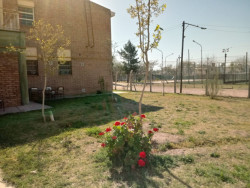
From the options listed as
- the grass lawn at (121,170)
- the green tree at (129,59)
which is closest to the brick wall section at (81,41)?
the grass lawn at (121,170)

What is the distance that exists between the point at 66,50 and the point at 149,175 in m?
12.8

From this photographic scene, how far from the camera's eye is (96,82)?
15875 mm

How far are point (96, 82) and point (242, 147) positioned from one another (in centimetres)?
1325

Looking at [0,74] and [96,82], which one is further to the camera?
[96,82]

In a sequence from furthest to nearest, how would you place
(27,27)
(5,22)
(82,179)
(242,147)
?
(27,27), (5,22), (242,147), (82,179)

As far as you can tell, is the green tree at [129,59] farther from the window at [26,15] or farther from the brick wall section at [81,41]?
the window at [26,15]

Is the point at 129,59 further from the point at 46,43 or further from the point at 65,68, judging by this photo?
the point at 46,43

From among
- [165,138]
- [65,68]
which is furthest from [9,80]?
[165,138]

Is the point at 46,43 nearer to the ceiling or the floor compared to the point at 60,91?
nearer to the ceiling

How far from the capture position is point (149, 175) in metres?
2.92

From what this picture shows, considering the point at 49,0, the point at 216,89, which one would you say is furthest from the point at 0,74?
the point at 216,89

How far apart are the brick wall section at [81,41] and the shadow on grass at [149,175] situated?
11.3 m

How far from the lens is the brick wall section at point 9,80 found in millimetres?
8297

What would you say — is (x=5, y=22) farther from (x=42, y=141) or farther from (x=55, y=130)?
(x=42, y=141)
